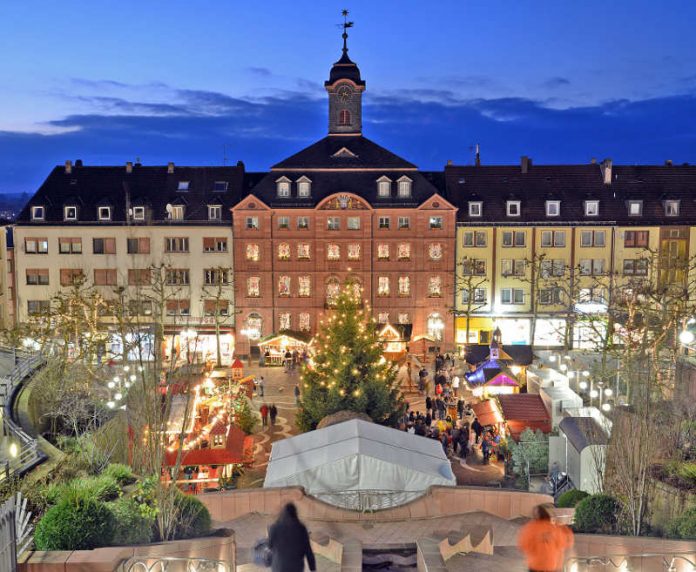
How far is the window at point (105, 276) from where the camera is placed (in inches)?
1980

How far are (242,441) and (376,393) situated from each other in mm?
4869

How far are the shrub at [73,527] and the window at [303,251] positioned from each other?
38403mm

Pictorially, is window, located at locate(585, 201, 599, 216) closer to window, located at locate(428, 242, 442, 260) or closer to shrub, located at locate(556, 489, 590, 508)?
window, located at locate(428, 242, 442, 260)

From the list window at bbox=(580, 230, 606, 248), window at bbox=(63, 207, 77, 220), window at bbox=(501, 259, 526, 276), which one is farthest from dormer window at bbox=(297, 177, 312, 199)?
window at bbox=(580, 230, 606, 248)

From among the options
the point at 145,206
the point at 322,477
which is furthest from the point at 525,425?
the point at 145,206

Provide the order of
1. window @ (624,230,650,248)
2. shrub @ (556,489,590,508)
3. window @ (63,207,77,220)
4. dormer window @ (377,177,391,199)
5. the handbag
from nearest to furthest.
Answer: the handbag, shrub @ (556,489,590,508), window @ (624,230,650,248), dormer window @ (377,177,391,199), window @ (63,207,77,220)

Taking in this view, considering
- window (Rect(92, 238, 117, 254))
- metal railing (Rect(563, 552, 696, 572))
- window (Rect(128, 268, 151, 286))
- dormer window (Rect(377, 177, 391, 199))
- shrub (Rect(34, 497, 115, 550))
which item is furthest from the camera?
window (Rect(92, 238, 117, 254))

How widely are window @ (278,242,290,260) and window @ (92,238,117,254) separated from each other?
35.3ft

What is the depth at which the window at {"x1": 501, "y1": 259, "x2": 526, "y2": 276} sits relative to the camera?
165 feet

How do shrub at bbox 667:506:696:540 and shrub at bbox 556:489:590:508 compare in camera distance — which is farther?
shrub at bbox 556:489:590:508

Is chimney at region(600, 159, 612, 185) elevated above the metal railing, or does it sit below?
above

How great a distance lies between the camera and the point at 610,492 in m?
15.8

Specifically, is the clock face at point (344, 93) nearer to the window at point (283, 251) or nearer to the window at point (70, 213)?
the window at point (283, 251)

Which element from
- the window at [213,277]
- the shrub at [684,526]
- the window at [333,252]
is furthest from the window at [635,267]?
the shrub at [684,526]
